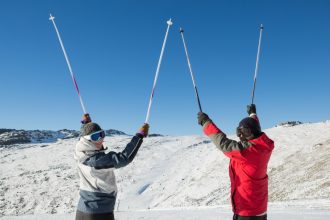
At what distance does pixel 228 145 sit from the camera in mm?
4594

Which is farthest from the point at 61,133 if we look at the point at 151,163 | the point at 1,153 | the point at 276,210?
the point at 276,210

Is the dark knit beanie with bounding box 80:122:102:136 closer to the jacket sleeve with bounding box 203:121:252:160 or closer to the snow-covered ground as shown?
the jacket sleeve with bounding box 203:121:252:160

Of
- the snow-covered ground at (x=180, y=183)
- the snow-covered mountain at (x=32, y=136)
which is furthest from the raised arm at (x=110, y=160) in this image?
the snow-covered mountain at (x=32, y=136)

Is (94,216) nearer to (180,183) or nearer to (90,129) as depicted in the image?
(90,129)

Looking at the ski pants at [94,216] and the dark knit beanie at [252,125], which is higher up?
the dark knit beanie at [252,125]

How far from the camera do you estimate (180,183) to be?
24.9 meters

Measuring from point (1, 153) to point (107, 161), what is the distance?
4413cm

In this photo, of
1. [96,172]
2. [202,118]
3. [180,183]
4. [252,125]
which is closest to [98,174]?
[96,172]

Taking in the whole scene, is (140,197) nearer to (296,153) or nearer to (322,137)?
(296,153)

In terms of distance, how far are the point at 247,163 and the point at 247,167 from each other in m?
0.05

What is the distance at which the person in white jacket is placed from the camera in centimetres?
478

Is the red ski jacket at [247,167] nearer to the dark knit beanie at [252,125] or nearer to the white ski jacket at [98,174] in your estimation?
the dark knit beanie at [252,125]

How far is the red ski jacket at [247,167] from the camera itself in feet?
15.1

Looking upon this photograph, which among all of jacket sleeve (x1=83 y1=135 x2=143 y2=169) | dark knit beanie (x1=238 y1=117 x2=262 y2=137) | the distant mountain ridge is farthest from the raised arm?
the distant mountain ridge
